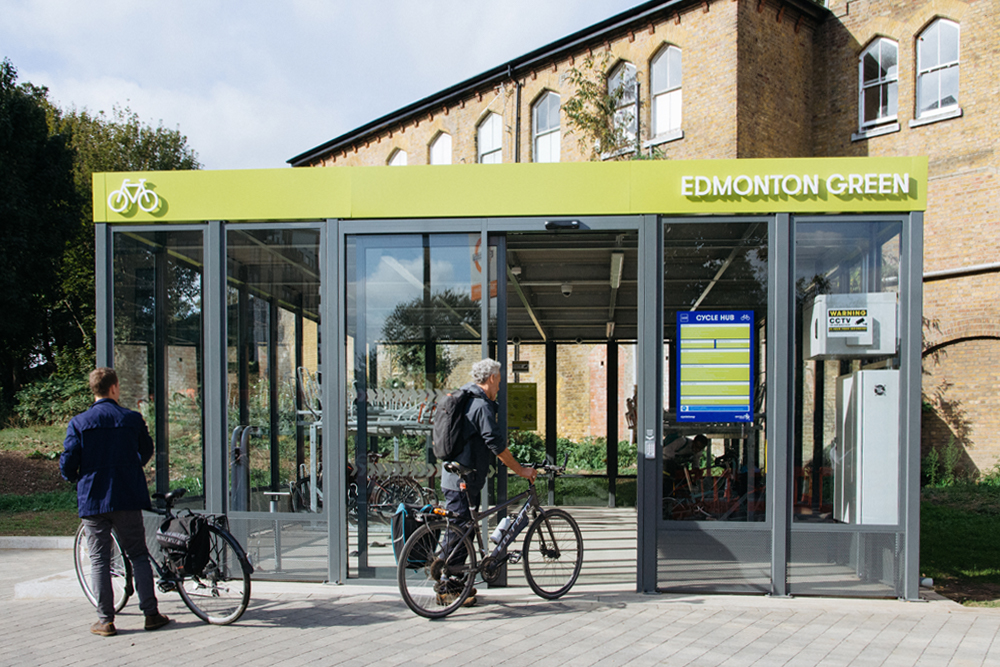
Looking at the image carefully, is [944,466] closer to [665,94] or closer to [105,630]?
[665,94]

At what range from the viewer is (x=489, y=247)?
5.96m

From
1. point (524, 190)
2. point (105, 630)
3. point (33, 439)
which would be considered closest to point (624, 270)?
point (524, 190)

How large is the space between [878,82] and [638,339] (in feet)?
46.0

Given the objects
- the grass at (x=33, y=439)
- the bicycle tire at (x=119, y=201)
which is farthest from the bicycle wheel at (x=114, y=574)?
the grass at (x=33, y=439)

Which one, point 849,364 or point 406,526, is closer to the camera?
point 406,526

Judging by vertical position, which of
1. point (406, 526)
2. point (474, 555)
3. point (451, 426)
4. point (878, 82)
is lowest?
point (474, 555)

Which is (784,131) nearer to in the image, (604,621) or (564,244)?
(564,244)

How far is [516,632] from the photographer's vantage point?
15.5ft

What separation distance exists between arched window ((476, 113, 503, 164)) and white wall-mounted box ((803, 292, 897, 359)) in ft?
55.7

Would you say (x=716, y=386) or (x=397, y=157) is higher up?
(x=397, y=157)

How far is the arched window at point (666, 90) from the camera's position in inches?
687

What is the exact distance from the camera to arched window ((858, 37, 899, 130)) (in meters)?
16.2

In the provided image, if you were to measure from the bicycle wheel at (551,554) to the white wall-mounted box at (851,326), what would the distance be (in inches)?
93.1

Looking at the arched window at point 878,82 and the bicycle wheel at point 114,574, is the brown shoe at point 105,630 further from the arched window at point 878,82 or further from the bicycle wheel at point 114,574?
the arched window at point 878,82
